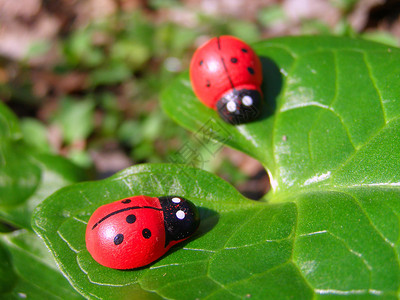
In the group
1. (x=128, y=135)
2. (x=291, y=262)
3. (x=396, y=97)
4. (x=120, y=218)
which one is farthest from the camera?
(x=128, y=135)

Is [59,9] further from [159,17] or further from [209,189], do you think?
[209,189]

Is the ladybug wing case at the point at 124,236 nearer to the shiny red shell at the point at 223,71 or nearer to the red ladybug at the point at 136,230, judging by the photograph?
the red ladybug at the point at 136,230

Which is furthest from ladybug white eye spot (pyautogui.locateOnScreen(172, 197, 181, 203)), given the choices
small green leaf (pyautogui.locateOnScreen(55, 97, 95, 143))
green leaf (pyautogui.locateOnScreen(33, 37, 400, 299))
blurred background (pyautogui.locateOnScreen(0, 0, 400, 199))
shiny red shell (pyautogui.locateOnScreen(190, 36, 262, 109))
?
small green leaf (pyautogui.locateOnScreen(55, 97, 95, 143))

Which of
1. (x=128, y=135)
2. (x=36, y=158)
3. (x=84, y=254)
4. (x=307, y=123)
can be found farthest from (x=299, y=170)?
(x=128, y=135)

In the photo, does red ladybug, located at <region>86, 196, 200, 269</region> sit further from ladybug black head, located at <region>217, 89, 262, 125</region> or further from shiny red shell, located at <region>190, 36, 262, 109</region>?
shiny red shell, located at <region>190, 36, 262, 109</region>

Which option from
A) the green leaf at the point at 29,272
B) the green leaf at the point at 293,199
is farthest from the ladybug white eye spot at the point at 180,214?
the green leaf at the point at 29,272

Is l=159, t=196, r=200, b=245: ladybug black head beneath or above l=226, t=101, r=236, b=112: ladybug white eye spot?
beneath
